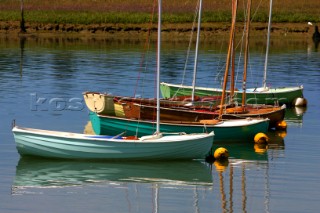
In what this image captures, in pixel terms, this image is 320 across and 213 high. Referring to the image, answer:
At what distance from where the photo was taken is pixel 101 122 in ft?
125

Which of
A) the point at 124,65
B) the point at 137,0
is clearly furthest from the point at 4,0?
the point at 124,65

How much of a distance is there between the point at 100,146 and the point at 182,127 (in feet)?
17.4

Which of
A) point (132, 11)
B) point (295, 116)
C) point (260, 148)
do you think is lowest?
point (295, 116)

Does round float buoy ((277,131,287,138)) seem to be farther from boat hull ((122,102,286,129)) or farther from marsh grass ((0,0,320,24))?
marsh grass ((0,0,320,24))

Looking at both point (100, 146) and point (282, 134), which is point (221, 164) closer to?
point (100, 146)

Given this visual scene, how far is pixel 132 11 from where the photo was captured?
115500 mm

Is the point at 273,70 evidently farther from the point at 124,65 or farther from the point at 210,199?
the point at 210,199

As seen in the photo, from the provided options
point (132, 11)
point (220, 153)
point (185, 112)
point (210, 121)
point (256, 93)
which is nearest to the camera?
point (220, 153)

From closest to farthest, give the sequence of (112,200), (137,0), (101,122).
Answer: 1. (112,200)
2. (101,122)
3. (137,0)

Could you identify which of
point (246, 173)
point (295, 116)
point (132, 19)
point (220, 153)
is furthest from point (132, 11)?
point (246, 173)

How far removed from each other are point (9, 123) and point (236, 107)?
10.5 metres

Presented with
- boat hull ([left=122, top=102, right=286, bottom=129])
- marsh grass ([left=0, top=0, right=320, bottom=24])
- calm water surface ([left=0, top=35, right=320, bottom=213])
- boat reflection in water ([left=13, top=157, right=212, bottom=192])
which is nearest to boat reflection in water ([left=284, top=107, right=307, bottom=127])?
calm water surface ([left=0, top=35, right=320, bottom=213])

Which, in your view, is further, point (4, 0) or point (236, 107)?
point (4, 0)

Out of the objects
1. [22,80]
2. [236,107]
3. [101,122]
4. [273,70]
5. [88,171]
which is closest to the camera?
[88,171]
